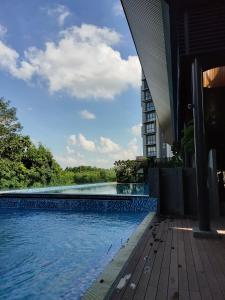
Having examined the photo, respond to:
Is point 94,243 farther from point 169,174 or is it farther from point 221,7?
point 221,7

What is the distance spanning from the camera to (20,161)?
2314 centimetres

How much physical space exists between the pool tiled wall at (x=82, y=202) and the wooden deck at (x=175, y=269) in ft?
20.8

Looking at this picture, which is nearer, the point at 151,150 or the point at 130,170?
the point at 130,170

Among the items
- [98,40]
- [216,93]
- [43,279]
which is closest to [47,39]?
[98,40]

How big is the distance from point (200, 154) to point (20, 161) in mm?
19916

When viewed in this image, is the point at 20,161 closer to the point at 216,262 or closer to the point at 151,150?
the point at 216,262

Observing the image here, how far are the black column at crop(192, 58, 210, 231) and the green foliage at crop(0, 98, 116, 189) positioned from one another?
18365mm

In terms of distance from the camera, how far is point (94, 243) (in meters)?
6.43

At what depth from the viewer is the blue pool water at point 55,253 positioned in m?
3.93

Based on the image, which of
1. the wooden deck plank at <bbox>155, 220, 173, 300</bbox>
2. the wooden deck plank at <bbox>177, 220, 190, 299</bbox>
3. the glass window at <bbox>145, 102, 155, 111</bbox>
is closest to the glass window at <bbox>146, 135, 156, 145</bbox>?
the glass window at <bbox>145, 102, 155, 111</bbox>

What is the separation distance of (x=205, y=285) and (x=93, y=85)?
20194 millimetres

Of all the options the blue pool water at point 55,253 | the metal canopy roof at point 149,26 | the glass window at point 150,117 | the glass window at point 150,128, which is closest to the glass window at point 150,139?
the glass window at point 150,128

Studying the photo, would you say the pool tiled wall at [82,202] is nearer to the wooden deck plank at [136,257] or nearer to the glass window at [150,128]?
the wooden deck plank at [136,257]

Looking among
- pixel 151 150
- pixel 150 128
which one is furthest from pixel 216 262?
pixel 150 128
